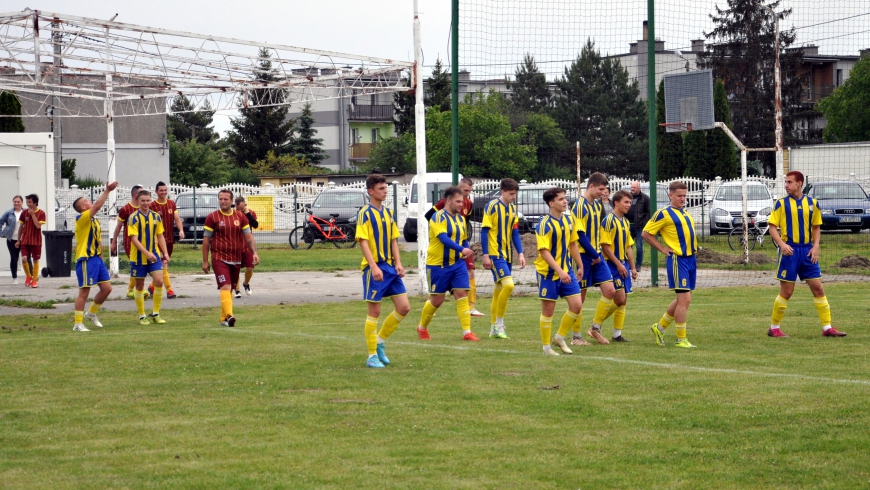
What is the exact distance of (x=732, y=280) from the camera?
21.3m

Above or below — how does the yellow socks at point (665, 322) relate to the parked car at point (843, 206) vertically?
below

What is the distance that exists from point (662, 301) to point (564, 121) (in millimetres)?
12709

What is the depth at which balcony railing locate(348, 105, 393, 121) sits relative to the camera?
3396 inches

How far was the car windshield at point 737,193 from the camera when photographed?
3325 cm

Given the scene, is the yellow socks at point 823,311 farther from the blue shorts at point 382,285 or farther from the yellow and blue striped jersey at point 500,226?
the blue shorts at point 382,285

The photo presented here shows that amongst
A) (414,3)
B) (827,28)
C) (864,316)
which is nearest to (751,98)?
(827,28)

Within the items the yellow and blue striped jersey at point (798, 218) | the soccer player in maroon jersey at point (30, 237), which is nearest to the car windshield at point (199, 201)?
the soccer player in maroon jersey at point (30, 237)

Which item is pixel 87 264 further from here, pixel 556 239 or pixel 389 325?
pixel 556 239

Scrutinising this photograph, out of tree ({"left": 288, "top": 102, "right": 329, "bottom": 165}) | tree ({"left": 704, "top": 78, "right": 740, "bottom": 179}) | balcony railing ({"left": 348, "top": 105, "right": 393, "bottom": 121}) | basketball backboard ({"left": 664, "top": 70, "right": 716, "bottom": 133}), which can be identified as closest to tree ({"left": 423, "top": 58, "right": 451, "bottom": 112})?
tree ({"left": 288, "top": 102, "right": 329, "bottom": 165})

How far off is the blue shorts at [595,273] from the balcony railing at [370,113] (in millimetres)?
75351

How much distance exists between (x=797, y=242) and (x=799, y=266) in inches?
11.8

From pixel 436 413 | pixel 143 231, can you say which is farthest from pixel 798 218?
pixel 143 231

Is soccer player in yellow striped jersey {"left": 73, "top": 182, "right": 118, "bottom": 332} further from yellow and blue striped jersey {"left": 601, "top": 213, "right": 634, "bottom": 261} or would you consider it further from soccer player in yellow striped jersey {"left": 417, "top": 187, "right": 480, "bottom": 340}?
yellow and blue striped jersey {"left": 601, "top": 213, "right": 634, "bottom": 261}

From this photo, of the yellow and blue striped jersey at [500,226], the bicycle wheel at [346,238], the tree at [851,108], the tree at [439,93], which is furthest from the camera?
the tree at [439,93]
